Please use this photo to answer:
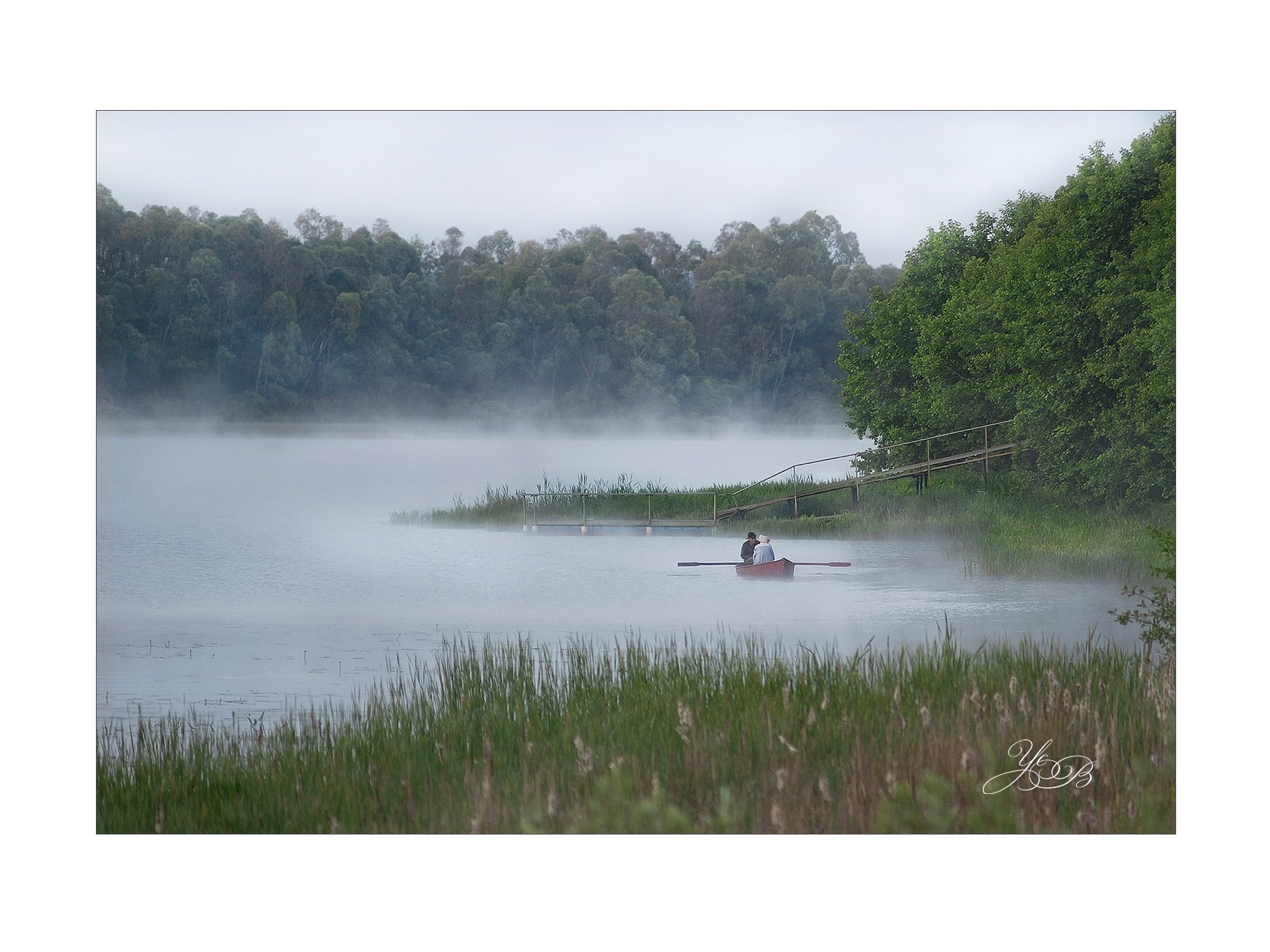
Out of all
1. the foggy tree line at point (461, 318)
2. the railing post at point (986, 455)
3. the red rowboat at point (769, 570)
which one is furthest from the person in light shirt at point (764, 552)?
the railing post at point (986, 455)

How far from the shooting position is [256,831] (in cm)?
654

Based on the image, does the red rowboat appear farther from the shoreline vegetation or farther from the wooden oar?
the shoreline vegetation

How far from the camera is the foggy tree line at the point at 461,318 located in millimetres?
7312

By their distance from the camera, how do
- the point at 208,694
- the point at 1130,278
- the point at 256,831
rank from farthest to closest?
the point at 1130,278
the point at 208,694
the point at 256,831

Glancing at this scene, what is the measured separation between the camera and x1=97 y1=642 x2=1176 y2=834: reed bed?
638 cm

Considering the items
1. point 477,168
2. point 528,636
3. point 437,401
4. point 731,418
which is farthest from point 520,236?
point 528,636

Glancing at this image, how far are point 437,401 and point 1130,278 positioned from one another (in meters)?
4.79

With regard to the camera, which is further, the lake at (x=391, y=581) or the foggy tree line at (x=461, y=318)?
the foggy tree line at (x=461, y=318)

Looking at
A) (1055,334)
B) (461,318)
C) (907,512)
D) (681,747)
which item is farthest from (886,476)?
(461,318)

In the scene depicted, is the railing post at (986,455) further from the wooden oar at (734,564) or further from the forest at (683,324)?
the wooden oar at (734,564)

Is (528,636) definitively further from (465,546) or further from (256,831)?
(256,831)

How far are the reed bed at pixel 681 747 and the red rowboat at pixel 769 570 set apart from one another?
1.96 feet

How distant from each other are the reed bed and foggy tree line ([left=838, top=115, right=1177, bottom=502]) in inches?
59.6

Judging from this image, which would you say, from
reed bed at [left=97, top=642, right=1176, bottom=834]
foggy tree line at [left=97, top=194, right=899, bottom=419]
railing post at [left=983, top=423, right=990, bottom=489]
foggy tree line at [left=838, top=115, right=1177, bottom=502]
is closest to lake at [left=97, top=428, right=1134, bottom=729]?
reed bed at [left=97, top=642, right=1176, bottom=834]
